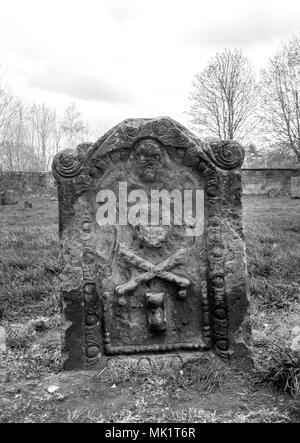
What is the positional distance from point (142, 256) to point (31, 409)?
1385mm

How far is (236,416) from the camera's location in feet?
8.97

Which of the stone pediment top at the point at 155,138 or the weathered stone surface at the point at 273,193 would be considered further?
the weathered stone surface at the point at 273,193

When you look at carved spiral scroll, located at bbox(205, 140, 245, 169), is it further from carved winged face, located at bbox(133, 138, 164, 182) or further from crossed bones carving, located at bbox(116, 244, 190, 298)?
crossed bones carving, located at bbox(116, 244, 190, 298)

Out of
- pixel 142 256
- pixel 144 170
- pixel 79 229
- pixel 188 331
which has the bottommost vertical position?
pixel 188 331

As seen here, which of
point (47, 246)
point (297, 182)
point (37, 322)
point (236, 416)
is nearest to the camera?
point (236, 416)

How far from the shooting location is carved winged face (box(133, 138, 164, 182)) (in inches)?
136

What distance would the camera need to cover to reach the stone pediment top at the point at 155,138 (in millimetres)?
3410

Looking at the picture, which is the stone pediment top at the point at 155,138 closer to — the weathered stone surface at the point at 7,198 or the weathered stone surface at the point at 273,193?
the weathered stone surface at the point at 7,198

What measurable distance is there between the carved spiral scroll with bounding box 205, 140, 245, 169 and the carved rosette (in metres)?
1.05

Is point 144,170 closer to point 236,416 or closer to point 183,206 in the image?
point 183,206

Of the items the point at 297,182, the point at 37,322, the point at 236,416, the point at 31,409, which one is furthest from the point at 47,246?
the point at 297,182

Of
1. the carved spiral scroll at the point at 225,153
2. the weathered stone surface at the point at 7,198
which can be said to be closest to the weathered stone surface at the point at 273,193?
the weathered stone surface at the point at 7,198

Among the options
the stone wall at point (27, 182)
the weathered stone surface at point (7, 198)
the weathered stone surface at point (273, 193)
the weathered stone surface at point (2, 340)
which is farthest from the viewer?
the weathered stone surface at point (273, 193)

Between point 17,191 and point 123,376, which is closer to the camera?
point 123,376
